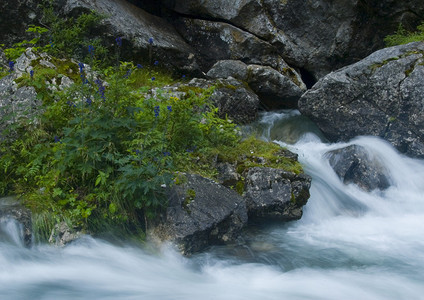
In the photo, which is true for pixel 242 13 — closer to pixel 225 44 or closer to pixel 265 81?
pixel 225 44

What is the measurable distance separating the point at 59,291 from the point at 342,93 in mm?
6067

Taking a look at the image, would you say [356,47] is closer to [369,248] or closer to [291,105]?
[291,105]

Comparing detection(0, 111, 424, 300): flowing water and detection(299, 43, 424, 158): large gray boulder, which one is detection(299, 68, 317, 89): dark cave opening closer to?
detection(299, 43, 424, 158): large gray boulder

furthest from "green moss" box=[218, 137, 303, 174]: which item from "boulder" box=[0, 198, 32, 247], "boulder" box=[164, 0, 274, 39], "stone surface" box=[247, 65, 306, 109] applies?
"boulder" box=[164, 0, 274, 39]

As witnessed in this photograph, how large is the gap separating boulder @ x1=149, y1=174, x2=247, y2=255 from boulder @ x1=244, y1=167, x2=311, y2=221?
13.8 inches

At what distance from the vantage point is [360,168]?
6762 mm

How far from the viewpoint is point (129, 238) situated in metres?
4.36

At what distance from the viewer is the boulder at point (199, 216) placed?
168 inches

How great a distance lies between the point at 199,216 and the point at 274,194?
1226mm

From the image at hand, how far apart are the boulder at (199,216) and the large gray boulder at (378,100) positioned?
3.67 m

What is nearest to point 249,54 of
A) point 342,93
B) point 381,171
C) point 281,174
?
point 342,93

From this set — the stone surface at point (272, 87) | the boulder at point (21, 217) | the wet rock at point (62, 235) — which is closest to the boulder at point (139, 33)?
the stone surface at point (272, 87)

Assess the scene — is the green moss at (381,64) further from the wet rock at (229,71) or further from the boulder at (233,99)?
the wet rock at (229,71)

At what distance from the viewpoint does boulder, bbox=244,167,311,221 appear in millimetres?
5176
